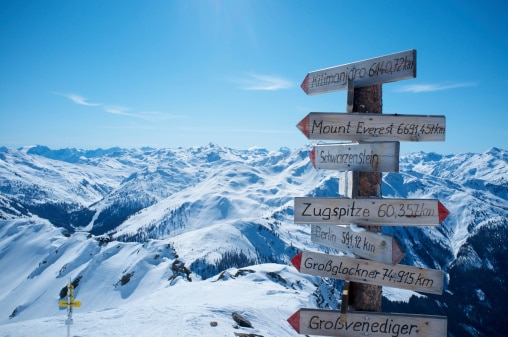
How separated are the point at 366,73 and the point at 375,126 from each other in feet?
4.36

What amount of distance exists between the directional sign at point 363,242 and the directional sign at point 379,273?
266 millimetres

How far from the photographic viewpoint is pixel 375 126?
22.9 ft

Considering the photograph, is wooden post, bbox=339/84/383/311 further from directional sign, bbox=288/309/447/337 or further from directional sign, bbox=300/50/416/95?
directional sign, bbox=288/309/447/337

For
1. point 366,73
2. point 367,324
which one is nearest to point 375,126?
point 366,73

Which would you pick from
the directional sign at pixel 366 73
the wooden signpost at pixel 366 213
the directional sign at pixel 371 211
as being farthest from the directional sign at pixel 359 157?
the directional sign at pixel 366 73

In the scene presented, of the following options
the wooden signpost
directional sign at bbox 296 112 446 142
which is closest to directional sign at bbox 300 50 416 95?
the wooden signpost

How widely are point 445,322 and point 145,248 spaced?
548ft

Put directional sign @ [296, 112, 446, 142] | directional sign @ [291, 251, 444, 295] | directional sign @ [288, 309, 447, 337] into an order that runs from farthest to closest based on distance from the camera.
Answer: directional sign @ [296, 112, 446, 142]
directional sign @ [291, 251, 444, 295]
directional sign @ [288, 309, 447, 337]

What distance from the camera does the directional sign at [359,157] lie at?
6.67m

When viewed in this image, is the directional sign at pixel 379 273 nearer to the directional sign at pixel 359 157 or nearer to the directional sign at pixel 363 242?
the directional sign at pixel 363 242

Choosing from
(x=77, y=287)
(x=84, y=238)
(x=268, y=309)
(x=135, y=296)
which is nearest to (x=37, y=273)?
(x=84, y=238)

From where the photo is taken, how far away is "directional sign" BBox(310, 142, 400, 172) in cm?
667

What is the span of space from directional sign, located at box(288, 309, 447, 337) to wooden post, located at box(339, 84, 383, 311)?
51 centimetres

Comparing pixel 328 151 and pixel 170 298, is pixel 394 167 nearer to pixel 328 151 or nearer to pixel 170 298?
pixel 328 151
